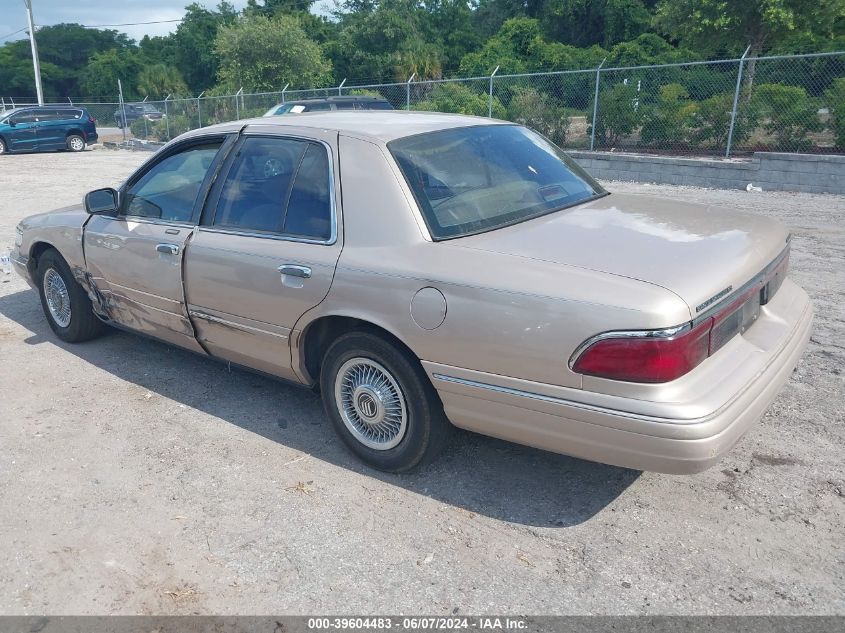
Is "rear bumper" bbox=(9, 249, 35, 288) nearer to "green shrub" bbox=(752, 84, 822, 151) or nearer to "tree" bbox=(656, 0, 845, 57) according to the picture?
"green shrub" bbox=(752, 84, 822, 151)

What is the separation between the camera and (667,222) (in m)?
3.52

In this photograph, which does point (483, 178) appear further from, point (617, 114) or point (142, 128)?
point (142, 128)

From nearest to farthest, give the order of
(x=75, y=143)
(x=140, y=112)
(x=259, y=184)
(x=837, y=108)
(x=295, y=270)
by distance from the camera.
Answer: (x=295, y=270), (x=259, y=184), (x=837, y=108), (x=75, y=143), (x=140, y=112)

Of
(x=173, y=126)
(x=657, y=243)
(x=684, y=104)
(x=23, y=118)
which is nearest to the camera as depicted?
(x=657, y=243)

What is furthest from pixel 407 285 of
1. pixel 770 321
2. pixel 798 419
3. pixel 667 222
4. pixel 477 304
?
pixel 798 419

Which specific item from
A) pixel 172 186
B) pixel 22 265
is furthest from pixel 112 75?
pixel 172 186

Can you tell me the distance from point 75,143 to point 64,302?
25471 millimetres

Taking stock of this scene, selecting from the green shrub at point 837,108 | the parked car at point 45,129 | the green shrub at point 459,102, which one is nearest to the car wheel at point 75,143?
the parked car at point 45,129

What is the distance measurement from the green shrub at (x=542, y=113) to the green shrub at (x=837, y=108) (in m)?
5.27

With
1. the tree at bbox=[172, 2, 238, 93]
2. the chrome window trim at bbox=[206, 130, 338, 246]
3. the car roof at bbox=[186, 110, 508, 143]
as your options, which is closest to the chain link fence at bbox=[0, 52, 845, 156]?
the car roof at bbox=[186, 110, 508, 143]

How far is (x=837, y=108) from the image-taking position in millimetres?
12023

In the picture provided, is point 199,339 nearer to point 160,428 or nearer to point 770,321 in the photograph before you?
point 160,428

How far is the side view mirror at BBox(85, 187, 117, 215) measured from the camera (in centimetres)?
464

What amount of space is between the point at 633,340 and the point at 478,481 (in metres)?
1.28
